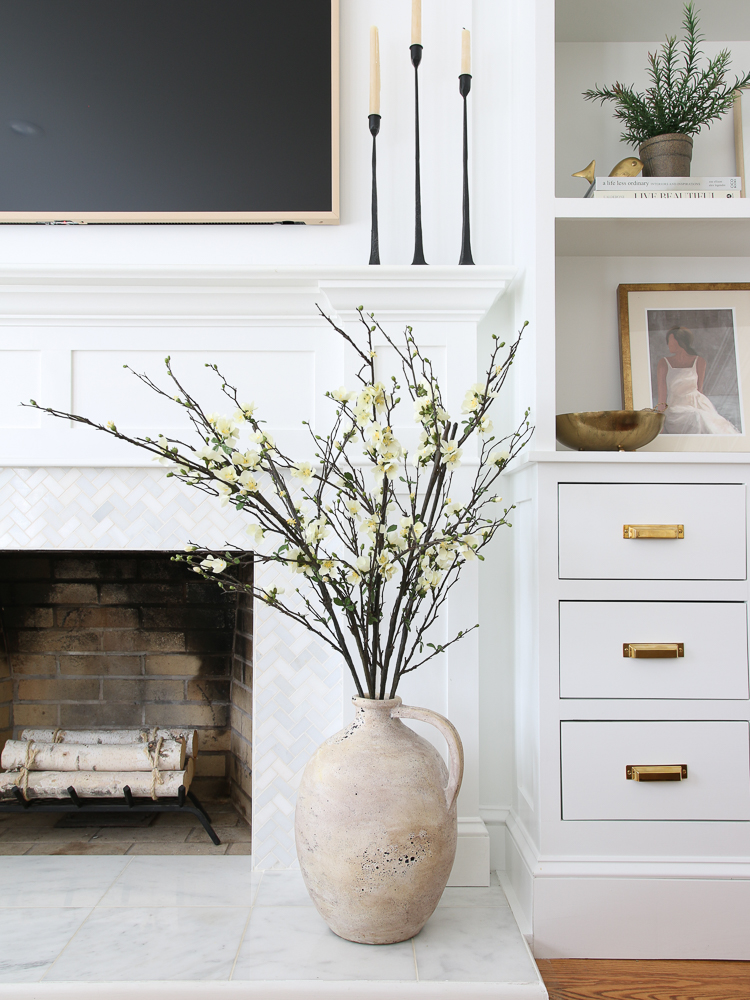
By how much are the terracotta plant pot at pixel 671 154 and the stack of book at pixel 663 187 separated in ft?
0.19

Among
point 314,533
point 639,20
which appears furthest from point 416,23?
point 314,533

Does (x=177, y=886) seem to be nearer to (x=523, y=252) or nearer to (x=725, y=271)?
(x=523, y=252)

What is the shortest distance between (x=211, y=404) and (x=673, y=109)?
1290mm

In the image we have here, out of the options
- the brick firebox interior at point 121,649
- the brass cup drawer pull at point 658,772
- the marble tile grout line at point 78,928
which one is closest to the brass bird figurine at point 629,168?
the brass cup drawer pull at point 658,772

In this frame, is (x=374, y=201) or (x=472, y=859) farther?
(x=374, y=201)

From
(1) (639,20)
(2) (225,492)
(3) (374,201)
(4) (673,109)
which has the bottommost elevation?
(2) (225,492)

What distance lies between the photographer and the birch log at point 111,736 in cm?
179

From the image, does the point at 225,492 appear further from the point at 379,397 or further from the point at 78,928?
the point at 78,928

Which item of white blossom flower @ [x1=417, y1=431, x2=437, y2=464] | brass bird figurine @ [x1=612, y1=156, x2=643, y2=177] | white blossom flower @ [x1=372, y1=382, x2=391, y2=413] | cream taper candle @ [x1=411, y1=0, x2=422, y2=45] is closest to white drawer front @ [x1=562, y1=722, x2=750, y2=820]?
white blossom flower @ [x1=417, y1=431, x2=437, y2=464]

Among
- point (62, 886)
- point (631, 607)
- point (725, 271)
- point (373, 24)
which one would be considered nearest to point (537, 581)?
point (631, 607)

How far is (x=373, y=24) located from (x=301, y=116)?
30cm

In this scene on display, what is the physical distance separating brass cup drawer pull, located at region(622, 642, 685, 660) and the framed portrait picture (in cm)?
52

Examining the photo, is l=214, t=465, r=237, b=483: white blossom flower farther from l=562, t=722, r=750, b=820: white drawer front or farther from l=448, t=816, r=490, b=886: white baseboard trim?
l=448, t=816, r=490, b=886: white baseboard trim

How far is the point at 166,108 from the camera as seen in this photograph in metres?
1.72
